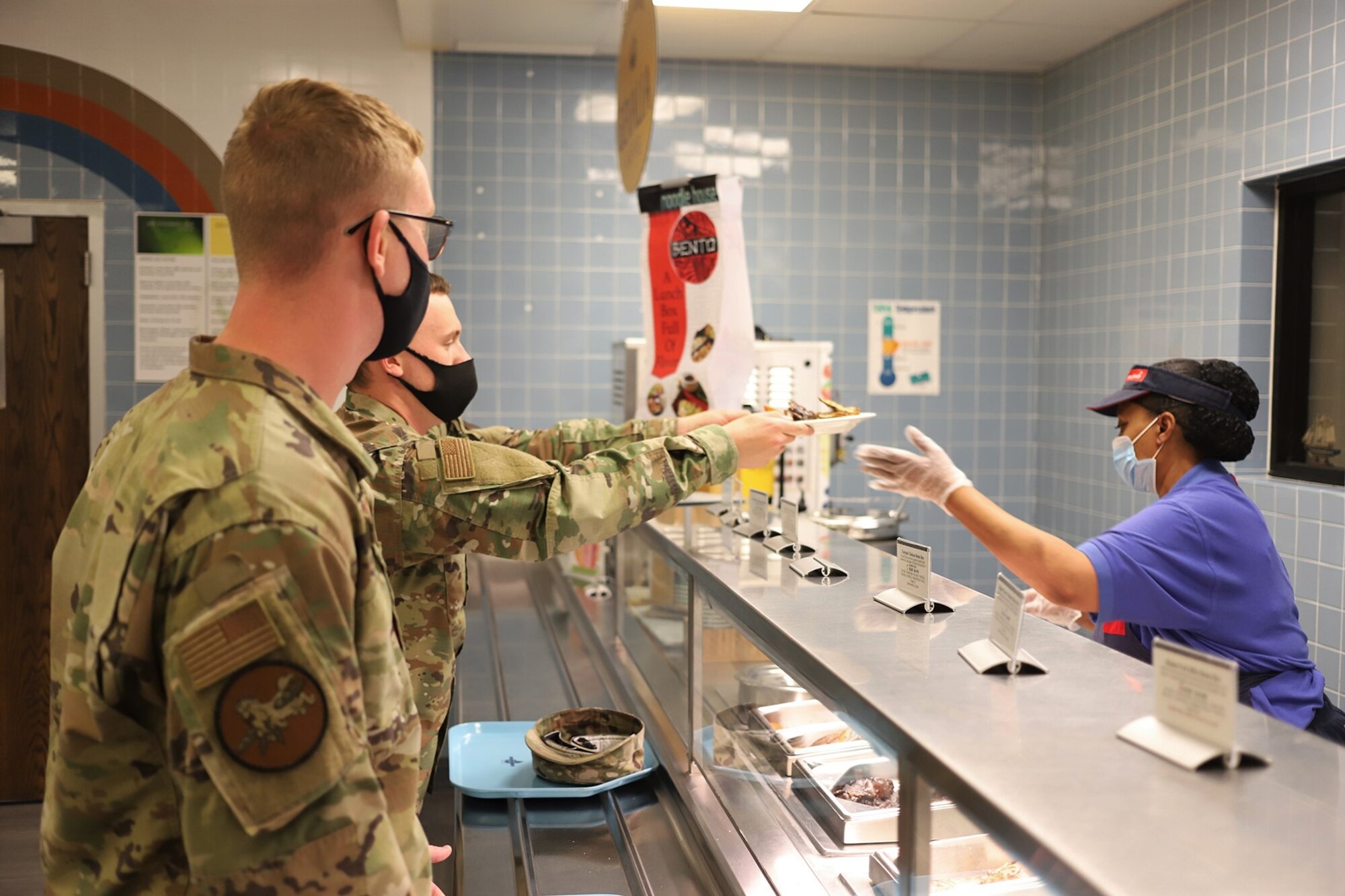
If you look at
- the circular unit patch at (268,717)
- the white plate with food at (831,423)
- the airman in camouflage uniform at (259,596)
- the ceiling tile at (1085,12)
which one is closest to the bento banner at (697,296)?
the white plate with food at (831,423)

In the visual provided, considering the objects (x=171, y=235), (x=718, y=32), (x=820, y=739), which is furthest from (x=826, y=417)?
(x=171, y=235)

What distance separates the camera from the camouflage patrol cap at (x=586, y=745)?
2082mm

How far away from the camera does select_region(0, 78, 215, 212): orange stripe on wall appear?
5055 millimetres

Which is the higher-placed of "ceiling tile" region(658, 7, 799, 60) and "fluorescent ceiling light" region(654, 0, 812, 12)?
"ceiling tile" region(658, 7, 799, 60)

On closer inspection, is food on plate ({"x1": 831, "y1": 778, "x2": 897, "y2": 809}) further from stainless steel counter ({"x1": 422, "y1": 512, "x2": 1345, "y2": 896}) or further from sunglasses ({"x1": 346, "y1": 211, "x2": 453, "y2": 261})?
sunglasses ({"x1": 346, "y1": 211, "x2": 453, "y2": 261})

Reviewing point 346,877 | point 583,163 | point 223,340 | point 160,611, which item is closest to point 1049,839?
point 346,877

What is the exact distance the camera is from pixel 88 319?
5.12 meters

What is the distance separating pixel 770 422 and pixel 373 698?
1.25 m

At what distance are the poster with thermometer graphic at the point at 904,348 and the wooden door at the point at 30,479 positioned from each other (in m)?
3.90

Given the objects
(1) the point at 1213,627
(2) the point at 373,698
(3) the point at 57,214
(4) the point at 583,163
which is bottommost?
(1) the point at 1213,627

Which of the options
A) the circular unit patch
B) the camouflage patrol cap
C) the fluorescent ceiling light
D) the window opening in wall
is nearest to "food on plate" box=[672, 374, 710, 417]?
the camouflage patrol cap

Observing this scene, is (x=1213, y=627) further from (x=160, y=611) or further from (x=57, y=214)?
(x=57, y=214)

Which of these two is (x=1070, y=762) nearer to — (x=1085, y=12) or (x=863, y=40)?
(x=1085, y=12)

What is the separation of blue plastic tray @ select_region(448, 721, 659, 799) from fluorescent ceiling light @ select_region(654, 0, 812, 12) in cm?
338
